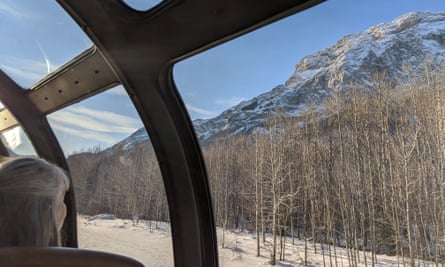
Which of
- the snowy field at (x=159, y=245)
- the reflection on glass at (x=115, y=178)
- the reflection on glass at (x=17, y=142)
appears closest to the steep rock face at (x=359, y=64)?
the snowy field at (x=159, y=245)

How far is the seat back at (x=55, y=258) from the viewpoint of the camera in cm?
81

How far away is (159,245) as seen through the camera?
2.47 metres

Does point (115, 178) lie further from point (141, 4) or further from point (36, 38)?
point (141, 4)

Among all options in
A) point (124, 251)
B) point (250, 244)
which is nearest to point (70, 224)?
point (124, 251)

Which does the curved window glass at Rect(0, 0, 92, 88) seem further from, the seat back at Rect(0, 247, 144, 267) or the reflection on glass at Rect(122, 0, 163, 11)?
the seat back at Rect(0, 247, 144, 267)

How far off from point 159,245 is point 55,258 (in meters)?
1.73

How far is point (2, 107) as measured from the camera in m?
3.31

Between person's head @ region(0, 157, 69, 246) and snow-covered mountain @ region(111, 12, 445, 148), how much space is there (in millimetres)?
1236

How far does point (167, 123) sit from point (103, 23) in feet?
2.52

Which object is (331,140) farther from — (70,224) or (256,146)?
(70,224)

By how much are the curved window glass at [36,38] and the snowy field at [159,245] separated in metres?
1.55

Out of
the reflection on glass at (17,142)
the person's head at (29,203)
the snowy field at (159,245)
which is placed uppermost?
the reflection on glass at (17,142)

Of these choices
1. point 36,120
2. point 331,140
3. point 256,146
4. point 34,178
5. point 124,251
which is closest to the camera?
point 34,178

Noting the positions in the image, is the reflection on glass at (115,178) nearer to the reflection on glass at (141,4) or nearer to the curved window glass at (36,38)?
the curved window glass at (36,38)
